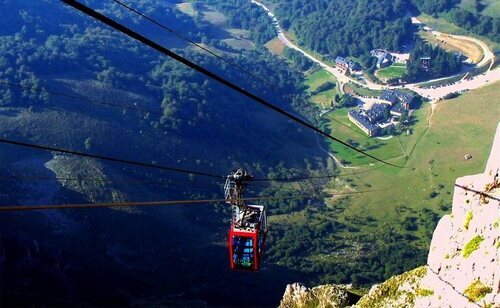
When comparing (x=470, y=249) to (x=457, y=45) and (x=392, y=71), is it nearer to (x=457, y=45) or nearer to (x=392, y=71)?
(x=392, y=71)

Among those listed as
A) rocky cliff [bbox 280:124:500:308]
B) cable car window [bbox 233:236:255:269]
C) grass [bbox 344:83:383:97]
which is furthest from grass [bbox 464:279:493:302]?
grass [bbox 344:83:383:97]

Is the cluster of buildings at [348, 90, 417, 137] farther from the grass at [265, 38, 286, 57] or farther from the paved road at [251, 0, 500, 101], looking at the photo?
the grass at [265, 38, 286, 57]

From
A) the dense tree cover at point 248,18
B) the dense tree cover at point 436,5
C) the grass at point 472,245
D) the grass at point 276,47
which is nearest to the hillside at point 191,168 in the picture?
the grass at point 276,47

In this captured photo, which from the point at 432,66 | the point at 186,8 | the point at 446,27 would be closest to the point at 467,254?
the point at 432,66

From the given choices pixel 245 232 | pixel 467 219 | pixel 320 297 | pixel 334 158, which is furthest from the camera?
pixel 334 158

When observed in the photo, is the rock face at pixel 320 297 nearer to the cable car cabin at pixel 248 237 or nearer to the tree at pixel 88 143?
the cable car cabin at pixel 248 237

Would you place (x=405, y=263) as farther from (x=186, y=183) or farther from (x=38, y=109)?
(x=38, y=109)
